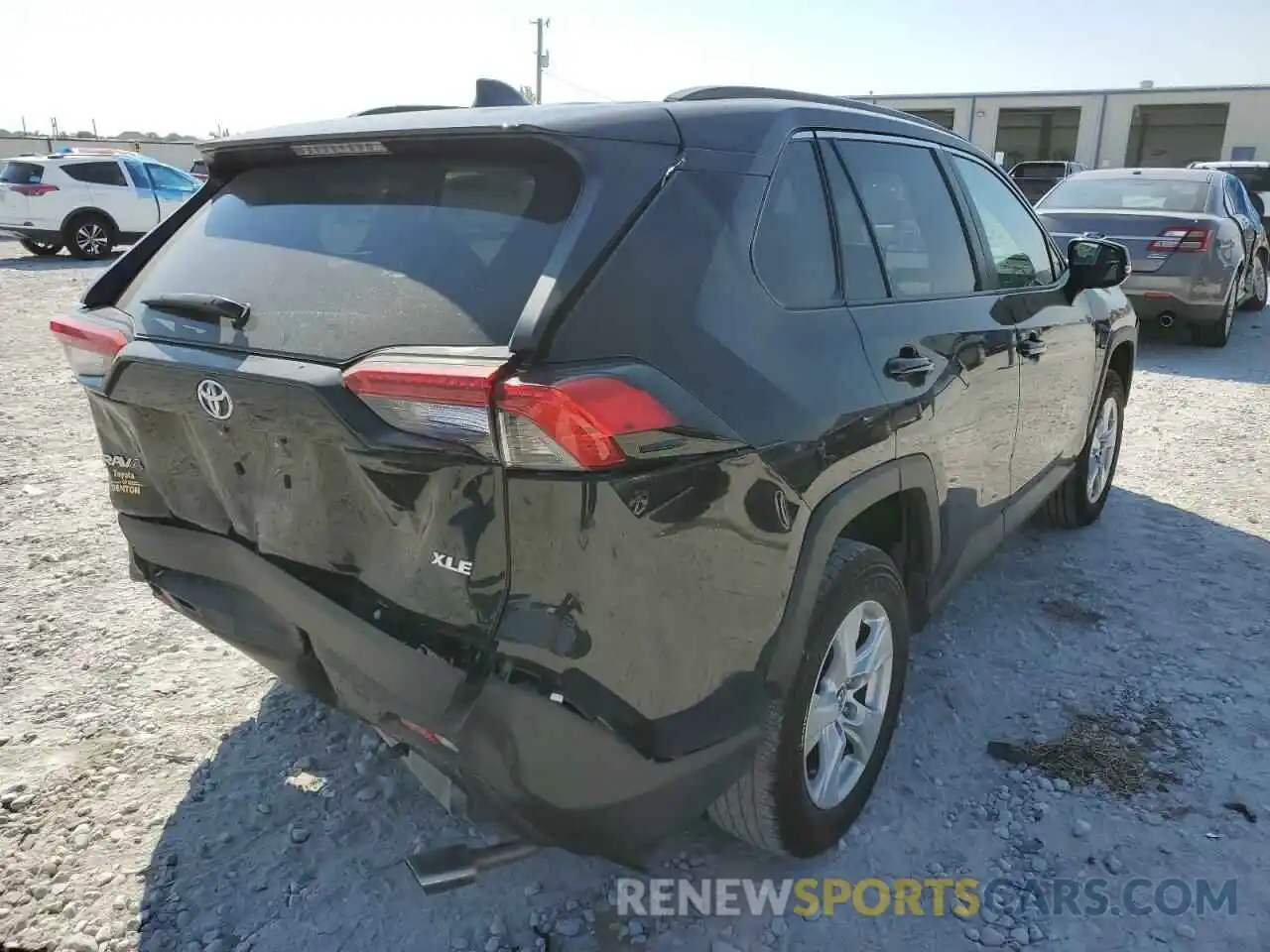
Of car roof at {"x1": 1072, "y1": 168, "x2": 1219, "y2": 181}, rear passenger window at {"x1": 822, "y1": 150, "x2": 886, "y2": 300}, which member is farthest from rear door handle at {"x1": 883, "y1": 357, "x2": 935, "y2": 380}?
car roof at {"x1": 1072, "y1": 168, "x2": 1219, "y2": 181}

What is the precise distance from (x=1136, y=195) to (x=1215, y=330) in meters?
1.54

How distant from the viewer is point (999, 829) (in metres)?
2.62

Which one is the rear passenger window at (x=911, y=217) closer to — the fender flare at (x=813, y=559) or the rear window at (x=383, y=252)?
the fender flare at (x=813, y=559)

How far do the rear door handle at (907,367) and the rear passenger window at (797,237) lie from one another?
255 mm

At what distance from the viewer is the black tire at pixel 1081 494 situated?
4.52 meters

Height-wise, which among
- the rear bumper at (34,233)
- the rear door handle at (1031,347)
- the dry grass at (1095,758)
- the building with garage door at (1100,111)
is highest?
the building with garage door at (1100,111)

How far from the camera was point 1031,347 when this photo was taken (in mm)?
3383

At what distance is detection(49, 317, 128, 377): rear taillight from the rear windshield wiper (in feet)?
0.47

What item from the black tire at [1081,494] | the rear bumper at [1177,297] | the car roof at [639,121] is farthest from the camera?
the rear bumper at [1177,297]

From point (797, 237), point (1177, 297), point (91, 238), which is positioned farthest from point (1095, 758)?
point (91, 238)

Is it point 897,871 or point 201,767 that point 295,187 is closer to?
point 201,767

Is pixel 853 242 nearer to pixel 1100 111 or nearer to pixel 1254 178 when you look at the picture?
pixel 1254 178

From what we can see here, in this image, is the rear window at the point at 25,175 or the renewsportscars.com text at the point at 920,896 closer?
the renewsportscars.com text at the point at 920,896

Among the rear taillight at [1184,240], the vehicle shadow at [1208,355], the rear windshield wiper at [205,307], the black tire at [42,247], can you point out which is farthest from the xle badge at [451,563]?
the black tire at [42,247]
